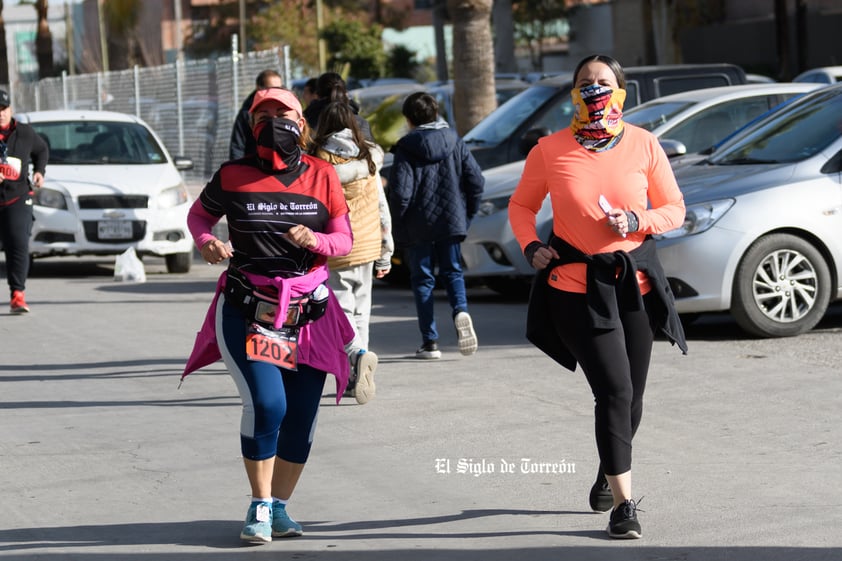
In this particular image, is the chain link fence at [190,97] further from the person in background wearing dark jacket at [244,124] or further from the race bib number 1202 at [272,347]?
the race bib number 1202 at [272,347]

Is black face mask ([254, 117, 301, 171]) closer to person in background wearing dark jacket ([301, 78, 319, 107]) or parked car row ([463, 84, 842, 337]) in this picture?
person in background wearing dark jacket ([301, 78, 319, 107])

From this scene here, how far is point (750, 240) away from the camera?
1009 centimetres

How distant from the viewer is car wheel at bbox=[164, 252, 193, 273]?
16.5 m

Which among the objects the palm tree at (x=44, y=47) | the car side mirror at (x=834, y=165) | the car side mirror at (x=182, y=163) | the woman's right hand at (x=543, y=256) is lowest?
the woman's right hand at (x=543, y=256)

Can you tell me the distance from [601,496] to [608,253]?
1.00 metres

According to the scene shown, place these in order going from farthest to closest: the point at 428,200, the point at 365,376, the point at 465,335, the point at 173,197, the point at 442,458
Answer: the point at 173,197, the point at 428,200, the point at 465,335, the point at 365,376, the point at 442,458

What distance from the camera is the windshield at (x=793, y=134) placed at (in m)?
10.6

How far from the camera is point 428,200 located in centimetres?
997

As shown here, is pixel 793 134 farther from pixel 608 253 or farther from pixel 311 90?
pixel 608 253

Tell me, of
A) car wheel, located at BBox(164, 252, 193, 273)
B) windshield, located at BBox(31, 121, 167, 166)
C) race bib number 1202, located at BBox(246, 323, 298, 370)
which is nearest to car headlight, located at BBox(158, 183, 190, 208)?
car wheel, located at BBox(164, 252, 193, 273)

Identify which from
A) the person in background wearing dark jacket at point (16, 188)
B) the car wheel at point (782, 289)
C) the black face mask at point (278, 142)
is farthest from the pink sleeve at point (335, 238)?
the person in background wearing dark jacket at point (16, 188)

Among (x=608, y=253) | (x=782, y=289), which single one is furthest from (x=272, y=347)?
(x=782, y=289)

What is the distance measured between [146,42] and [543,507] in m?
69.8

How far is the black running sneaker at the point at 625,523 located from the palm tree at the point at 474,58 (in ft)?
42.8
